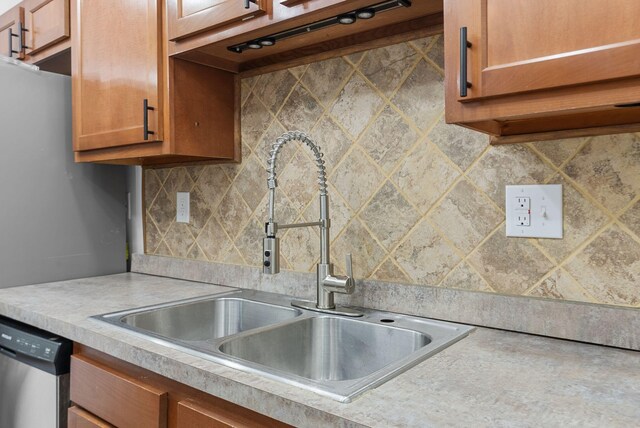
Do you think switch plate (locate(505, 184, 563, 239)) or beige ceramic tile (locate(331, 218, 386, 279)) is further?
beige ceramic tile (locate(331, 218, 386, 279))

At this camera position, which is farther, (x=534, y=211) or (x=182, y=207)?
(x=182, y=207)

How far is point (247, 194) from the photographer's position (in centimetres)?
173

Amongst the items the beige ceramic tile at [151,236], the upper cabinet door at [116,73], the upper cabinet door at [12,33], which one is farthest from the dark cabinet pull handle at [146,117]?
the upper cabinet door at [12,33]

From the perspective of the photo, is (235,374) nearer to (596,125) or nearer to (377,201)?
(377,201)

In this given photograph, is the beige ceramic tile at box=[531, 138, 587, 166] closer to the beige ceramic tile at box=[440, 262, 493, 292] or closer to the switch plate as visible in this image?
the switch plate

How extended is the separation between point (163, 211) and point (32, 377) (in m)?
0.85

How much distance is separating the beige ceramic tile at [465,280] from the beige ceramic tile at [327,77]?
0.63m

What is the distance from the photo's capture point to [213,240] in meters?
1.84

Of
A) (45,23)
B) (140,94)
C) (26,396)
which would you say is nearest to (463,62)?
(140,94)

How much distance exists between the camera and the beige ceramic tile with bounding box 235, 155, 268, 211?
5.54 ft

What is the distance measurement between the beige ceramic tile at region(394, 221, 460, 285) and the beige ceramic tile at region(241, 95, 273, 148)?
666 mm

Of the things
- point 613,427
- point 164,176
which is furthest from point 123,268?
point 613,427

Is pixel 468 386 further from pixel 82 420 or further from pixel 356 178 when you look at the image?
pixel 82 420

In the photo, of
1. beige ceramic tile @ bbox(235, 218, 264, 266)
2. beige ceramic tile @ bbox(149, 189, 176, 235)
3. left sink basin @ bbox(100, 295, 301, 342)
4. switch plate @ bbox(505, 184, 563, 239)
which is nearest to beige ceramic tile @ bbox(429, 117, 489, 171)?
switch plate @ bbox(505, 184, 563, 239)
